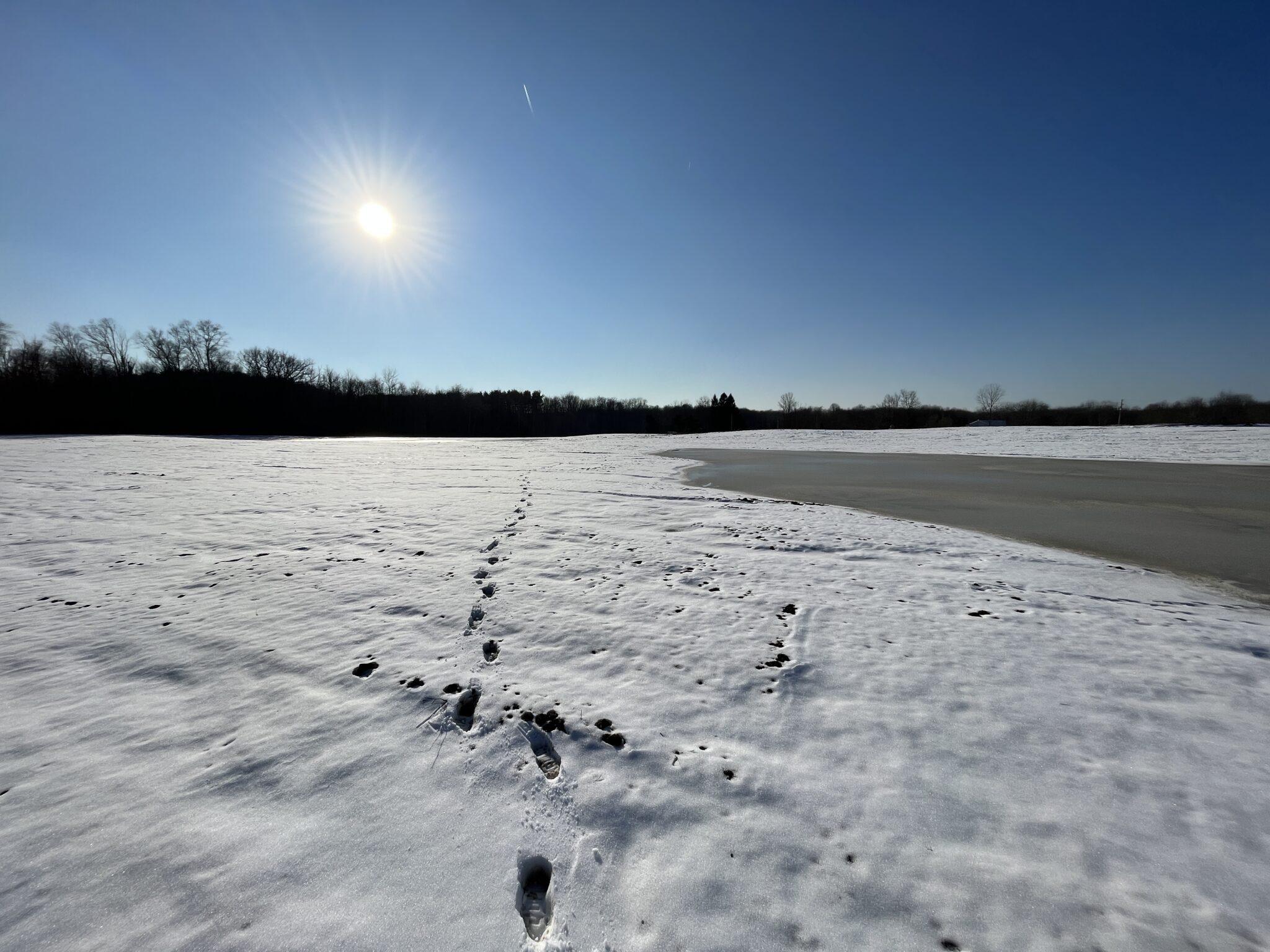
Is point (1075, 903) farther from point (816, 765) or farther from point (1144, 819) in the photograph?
point (816, 765)

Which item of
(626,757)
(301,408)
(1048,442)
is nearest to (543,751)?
(626,757)

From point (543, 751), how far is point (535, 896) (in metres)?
0.85

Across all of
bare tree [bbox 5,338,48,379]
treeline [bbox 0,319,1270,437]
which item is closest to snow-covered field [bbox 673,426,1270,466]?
treeline [bbox 0,319,1270,437]

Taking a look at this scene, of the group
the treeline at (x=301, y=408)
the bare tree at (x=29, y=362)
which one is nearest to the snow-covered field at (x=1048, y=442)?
the treeline at (x=301, y=408)

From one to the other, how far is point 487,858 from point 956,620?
4.52 m

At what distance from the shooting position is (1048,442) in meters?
32.2

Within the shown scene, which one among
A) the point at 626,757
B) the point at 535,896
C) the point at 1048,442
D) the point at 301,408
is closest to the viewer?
the point at 535,896

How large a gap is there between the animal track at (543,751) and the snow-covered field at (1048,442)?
32658 millimetres

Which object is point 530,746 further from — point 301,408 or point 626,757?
point 301,408

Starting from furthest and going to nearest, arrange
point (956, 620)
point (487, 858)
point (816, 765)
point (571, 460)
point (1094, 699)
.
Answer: point (571, 460)
point (956, 620)
point (1094, 699)
point (816, 765)
point (487, 858)

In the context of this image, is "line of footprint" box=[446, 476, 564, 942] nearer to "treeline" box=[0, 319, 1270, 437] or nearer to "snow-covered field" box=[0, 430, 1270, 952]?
"snow-covered field" box=[0, 430, 1270, 952]

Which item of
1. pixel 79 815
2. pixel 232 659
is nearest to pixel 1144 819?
pixel 79 815

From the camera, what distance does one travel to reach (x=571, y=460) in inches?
928

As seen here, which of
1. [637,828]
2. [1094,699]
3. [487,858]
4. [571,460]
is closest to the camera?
[487,858]
